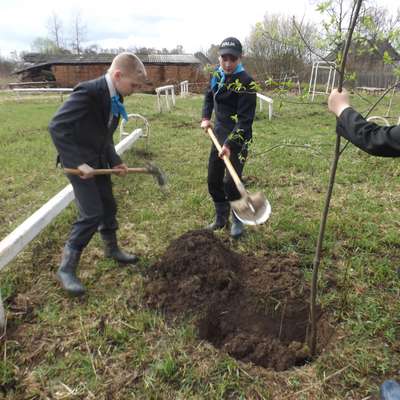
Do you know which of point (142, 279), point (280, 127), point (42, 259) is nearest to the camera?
point (142, 279)

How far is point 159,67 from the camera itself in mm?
36188

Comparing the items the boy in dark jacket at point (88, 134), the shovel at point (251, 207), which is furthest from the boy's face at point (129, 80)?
the shovel at point (251, 207)

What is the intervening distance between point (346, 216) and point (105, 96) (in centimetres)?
302

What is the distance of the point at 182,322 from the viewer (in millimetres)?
2652

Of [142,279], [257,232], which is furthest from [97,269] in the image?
[257,232]

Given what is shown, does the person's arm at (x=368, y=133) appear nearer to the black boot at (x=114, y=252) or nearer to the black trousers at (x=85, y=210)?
the black trousers at (x=85, y=210)

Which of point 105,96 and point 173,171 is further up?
point 105,96

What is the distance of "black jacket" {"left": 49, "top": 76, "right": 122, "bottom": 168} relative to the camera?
108 inches

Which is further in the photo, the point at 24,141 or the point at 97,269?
the point at 24,141

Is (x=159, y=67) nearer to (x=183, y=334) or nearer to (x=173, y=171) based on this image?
(x=173, y=171)

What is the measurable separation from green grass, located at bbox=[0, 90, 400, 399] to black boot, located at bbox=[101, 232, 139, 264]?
9 centimetres

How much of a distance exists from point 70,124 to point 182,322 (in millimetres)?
1715

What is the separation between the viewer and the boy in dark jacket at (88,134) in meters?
2.77

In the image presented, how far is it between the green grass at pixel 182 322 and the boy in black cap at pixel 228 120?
371mm
